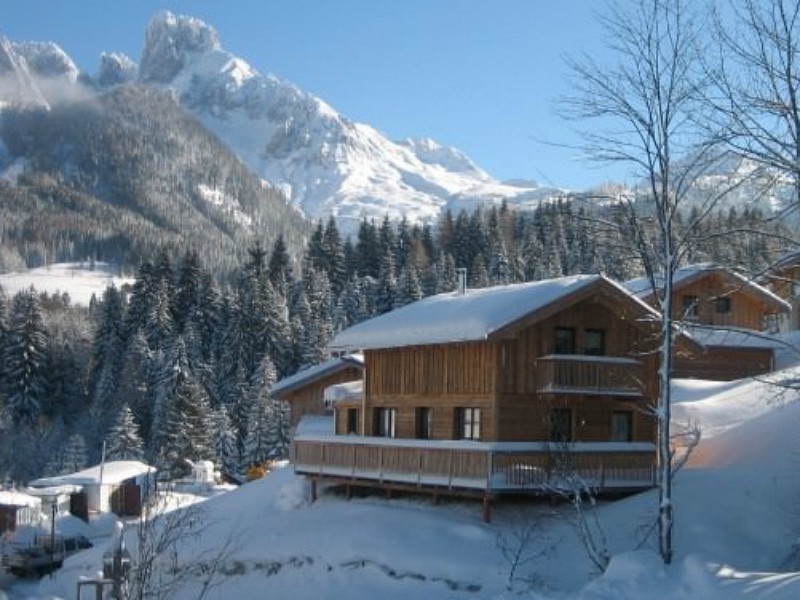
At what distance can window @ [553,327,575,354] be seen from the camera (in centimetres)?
3086

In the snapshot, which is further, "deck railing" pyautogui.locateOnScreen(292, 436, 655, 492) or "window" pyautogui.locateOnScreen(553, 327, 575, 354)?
"window" pyautogui.locateOnScreen(553, 327, 575, 354)

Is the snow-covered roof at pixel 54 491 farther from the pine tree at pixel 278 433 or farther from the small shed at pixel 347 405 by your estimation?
the small shed at pixel 347 405

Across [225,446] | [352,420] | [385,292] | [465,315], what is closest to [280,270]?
[385,292]

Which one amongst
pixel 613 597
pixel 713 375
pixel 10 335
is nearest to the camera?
pixel 613 597

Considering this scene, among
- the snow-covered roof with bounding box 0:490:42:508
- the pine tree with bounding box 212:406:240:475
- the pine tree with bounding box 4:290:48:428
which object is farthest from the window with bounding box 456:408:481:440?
the pine tree with bounding box 4:290:48:428

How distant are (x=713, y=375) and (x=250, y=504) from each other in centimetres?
2053

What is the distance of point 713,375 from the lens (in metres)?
46.0

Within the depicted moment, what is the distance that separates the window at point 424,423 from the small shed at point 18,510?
88.4 ft

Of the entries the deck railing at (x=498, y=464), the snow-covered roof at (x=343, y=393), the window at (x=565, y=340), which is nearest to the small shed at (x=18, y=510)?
the snow-covered roof at (x=343, y=393)

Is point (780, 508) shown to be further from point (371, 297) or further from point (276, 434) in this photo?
point (371, 297)

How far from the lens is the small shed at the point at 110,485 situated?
58312mm

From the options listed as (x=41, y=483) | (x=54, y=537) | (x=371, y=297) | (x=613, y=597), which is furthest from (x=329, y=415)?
(x=371, y=297)

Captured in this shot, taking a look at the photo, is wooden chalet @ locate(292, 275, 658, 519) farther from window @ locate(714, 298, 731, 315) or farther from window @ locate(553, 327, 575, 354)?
window @ locate(714, 298, 731, 315)

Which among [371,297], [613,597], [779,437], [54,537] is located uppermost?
[371,297]
